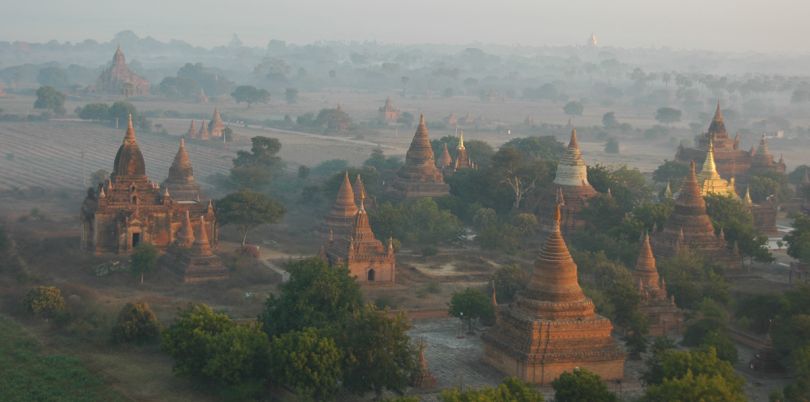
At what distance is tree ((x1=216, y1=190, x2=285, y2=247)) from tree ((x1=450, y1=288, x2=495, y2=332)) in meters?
16.5

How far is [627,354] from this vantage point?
3834 centimetres

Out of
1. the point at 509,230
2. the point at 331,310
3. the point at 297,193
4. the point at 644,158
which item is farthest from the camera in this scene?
the point at 644,158

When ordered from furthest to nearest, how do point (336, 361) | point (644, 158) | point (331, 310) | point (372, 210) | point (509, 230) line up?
point (644, 158) → point (372, 210) → point (509, 230) → point (331, 310) → point (336, 361)

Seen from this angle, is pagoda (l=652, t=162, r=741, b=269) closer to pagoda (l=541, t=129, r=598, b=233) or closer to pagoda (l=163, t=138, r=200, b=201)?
pagoda (l=541, t=129, r=598, b=233)

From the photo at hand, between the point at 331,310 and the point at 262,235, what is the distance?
22370 millimetres

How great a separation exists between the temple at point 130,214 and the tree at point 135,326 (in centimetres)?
1337

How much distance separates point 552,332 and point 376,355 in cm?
524

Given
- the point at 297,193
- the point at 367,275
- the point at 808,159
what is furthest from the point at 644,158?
the point at 367,275

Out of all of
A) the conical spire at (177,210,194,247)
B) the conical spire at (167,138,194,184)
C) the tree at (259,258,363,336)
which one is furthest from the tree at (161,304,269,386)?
the conical spire at (167,138,194,184)

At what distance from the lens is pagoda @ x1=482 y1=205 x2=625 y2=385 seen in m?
35.9

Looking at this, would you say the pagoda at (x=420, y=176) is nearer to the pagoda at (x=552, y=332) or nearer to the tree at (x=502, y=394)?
the pagoda at (x=552, y=332)

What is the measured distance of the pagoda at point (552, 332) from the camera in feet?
118

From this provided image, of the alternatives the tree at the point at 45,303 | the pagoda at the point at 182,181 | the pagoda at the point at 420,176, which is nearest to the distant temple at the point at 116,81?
the pagoda at the point at 420,176

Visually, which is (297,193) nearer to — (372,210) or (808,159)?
(372,210)
